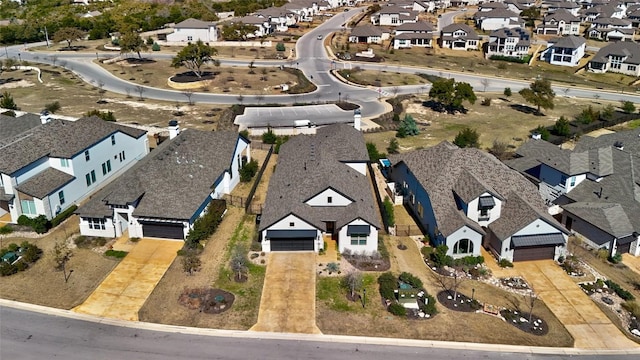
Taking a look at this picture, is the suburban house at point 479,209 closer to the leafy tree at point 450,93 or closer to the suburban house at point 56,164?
the suburban house at point 56,164

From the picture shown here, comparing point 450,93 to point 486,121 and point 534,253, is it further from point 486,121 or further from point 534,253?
point 534,253

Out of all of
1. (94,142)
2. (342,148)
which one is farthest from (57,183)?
(342,148)

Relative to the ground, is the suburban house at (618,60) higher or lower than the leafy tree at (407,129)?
higher

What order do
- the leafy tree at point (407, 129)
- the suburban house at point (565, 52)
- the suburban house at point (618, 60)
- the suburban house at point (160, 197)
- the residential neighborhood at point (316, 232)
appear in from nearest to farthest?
the residential neighborhood at point (316, 232), the suburban house at point (160, 197), the leafy tree at point (407, 129), the suburban house at point (618, 60), the suburban house at point (565, 52)

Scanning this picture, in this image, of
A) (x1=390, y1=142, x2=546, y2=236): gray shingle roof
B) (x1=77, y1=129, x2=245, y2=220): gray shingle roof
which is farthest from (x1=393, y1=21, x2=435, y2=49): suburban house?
(x1=77, y1=129, x2=245, y2=220): gray shingle roof

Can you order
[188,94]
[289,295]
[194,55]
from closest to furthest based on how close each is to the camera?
[289,295], [188,94], [194,55]

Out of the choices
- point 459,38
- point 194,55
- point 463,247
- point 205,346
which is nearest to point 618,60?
point 459,38

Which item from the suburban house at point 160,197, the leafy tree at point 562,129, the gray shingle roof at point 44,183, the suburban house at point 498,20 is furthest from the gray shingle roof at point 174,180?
the suburban house at point 498,20
